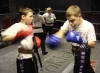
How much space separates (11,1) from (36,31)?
503 centimetres

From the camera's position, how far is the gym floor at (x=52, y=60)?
345cm

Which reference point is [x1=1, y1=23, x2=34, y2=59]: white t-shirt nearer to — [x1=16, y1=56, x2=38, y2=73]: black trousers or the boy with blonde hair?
[x1=16, y1=56, x2=38, y2=73]: black trousers

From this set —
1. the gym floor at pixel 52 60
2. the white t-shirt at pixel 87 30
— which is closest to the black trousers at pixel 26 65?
the white t-shirt at pixel 87 30

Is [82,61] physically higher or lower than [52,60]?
higher

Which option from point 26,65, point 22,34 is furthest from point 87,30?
point 26,65

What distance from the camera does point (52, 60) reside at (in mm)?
4000

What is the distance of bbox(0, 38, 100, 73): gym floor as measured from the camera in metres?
3.45

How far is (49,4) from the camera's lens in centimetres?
945

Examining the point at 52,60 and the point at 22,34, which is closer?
the point at 22,34

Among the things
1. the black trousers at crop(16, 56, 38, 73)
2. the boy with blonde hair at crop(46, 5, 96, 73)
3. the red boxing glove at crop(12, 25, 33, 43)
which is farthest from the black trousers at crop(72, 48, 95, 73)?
the red boxing glove at crop(12, 25, 33, 43)

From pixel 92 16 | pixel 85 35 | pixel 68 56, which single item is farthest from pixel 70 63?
pixel 92 16

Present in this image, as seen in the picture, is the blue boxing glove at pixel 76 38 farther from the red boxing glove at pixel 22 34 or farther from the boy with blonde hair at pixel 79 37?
the red boxing glove at pixel 22 34

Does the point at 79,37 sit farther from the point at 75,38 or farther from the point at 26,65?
the point at 26,65

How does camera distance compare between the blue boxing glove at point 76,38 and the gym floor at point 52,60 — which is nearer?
the blue boxing glove at point 76,38
